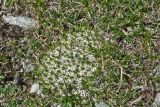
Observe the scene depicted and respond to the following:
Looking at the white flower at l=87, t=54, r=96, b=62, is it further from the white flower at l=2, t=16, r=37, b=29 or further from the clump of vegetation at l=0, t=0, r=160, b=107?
the white flower at l=2, t=16, r=37, b=29

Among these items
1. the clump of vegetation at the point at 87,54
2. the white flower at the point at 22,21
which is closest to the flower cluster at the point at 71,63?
the clump of vegetation at the point at 87,54

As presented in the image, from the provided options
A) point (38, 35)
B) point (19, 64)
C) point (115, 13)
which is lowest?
point (19, 64)

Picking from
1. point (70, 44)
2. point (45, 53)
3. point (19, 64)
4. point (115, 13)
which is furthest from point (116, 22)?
point (19, 64)

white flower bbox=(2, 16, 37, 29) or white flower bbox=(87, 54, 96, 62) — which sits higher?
white flower bbox=(2, 16, 37, 29)

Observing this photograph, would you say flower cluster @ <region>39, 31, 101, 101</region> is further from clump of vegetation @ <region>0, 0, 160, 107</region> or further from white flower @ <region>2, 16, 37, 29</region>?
white flower @ <region>2, 16, 37, 29</region>

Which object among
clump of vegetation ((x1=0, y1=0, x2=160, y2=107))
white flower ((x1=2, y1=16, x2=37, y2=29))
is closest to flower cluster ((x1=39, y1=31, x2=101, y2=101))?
clump of vegetation ((x1=0, y1=0, x2=160, y2=107))

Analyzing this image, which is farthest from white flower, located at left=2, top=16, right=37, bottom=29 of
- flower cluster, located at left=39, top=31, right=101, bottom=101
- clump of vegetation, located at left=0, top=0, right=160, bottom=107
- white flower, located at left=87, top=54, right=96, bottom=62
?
white flower, located at left=87, top=54, right=96, bottom=62

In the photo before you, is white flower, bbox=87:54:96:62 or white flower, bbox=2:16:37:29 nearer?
white flower, bbox=87:54:96:62

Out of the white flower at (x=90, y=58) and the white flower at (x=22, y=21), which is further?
the white flower at (x=22, y=21)

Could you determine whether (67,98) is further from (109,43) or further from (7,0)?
(7,0)

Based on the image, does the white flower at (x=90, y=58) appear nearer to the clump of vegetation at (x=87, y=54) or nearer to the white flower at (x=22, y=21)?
the clump of vegetation at (x=87, y=54)

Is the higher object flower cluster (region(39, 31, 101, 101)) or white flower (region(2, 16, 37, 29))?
white flower (region(2, 16, 37, 29))
